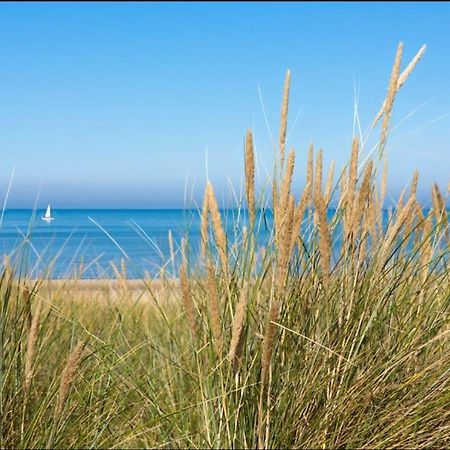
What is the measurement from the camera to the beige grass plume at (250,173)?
2.07 metres

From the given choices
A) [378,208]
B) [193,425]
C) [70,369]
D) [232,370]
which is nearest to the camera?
[70,369]

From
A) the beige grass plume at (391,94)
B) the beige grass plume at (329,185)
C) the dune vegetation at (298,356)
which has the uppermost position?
the beige grass plume at (391,94)

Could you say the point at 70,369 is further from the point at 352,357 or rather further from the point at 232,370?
the point at 352,357

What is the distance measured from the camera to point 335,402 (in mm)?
2191

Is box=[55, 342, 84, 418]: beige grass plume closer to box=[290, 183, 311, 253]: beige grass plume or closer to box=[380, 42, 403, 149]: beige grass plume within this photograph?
box=[290, 183, 311, 253]: beige grass plume

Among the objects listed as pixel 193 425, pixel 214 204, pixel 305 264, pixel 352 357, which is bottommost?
pixel 193 425

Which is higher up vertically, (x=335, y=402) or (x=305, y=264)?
(x=305, y=264)

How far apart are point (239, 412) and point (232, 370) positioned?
17 centimetres

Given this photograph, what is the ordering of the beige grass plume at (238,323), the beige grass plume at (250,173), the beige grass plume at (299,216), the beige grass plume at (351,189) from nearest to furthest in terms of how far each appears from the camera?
the beige grass plume at (238,323) → the beige grass plume at (299,216) → the beige grass plume at (250,173) → the beige grass plume at (351,189)

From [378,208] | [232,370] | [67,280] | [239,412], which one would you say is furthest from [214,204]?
[67,280]

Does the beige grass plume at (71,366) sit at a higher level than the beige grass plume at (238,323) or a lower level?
lower

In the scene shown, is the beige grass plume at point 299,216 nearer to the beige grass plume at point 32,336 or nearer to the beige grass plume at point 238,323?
the beige grass plume at point 238,323

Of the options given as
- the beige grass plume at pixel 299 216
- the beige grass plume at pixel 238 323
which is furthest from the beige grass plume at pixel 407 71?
the beige grass plume at pixel 238 323

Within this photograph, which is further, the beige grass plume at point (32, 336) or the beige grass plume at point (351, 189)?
the beige grass plume at point (351, 189)
